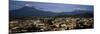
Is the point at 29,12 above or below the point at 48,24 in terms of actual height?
above

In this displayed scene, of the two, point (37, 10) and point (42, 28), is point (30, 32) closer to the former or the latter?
point (42, 28)

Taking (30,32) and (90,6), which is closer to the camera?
(30,32)

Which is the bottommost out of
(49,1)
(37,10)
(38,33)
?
(38,33)

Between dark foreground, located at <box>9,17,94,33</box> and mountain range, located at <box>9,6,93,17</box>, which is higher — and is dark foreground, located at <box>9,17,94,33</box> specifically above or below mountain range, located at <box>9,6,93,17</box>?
below

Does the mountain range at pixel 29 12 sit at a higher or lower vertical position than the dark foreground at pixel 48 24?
higher
